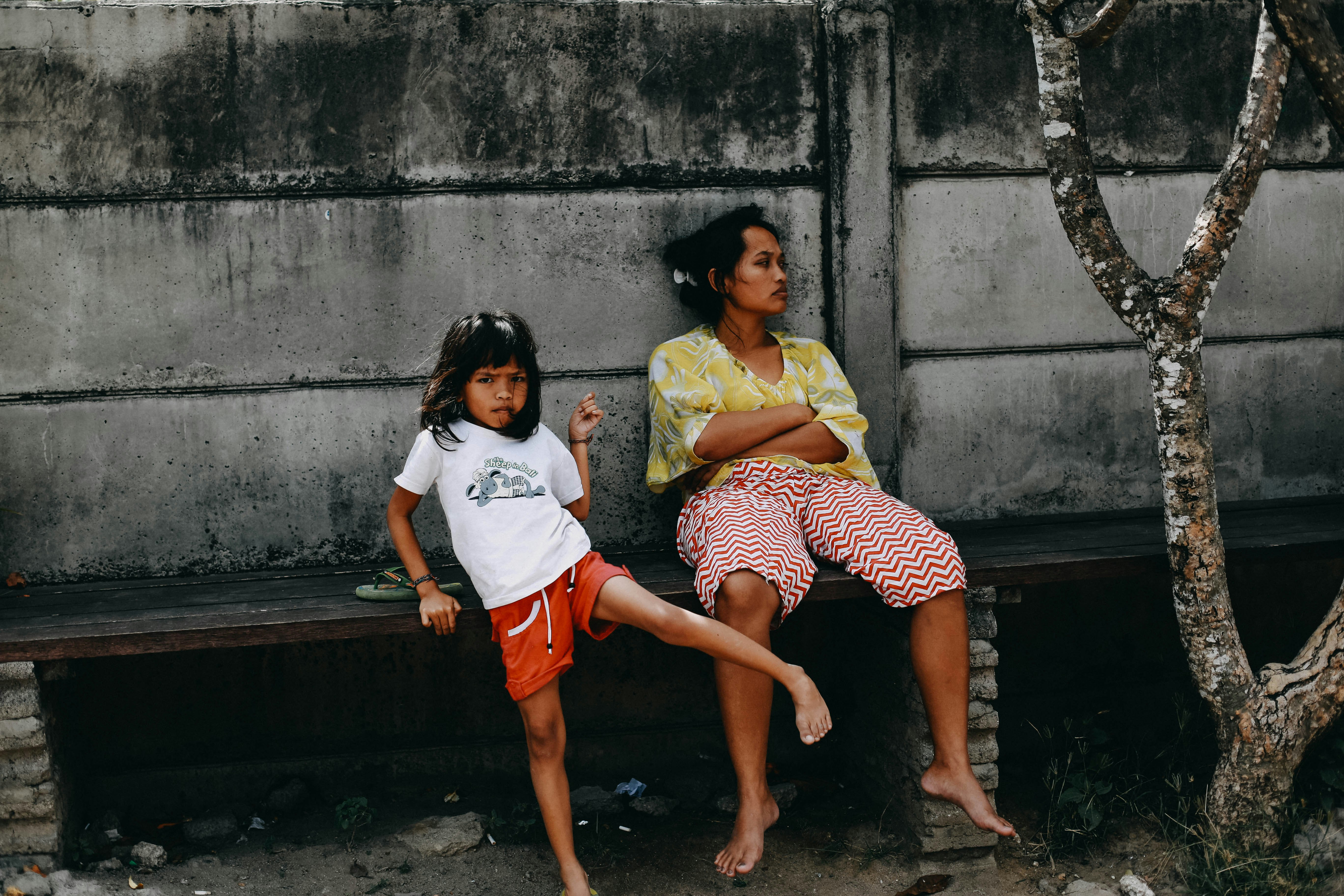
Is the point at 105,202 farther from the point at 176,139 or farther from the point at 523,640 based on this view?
the point at 523,640

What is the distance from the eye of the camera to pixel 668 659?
349 cm

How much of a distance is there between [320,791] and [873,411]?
227 cm

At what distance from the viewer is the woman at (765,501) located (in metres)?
2.65

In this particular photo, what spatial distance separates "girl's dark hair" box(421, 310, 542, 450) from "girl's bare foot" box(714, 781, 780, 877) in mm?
1150

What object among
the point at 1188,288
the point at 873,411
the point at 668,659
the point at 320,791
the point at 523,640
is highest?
the point at 1188,288

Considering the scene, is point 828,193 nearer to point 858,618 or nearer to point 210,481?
point 858,618

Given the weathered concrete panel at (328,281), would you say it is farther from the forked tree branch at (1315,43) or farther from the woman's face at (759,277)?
the forked tree branch at (1315,43)

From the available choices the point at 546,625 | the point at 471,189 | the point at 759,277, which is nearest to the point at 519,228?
the point at 471,189

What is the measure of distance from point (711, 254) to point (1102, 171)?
5.05 feet

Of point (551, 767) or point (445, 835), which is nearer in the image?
point (551, 767)

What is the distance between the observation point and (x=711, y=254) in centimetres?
321

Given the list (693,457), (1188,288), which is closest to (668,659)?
(693,457)

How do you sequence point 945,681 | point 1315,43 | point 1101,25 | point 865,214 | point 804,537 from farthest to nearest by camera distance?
point 865,214 → point 804,537 → point 945,681 → point 1101,25 → point 1315,43

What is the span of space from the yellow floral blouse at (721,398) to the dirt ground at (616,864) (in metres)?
1.08
